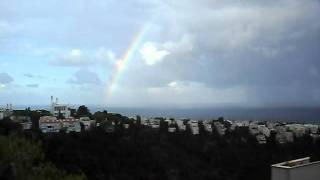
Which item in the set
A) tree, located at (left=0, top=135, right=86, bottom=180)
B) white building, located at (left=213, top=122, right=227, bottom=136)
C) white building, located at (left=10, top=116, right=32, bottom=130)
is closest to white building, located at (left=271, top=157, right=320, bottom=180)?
tree, located at (left=0, top=135, right=86, bottom=180)

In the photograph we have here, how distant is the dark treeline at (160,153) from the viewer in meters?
24.0

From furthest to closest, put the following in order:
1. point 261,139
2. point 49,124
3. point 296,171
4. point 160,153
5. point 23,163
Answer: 1. point 261,139
2. point 49,124
3. point 160,153
4. point 23,163
5. point 296,171

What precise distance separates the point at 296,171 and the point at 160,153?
23346 millimetres

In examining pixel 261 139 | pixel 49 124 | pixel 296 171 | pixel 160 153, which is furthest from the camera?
pixel 261 139

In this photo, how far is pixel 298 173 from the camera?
590 cm

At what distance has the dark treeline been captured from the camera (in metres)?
24.0

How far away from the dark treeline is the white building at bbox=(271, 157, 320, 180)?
16.7 meters

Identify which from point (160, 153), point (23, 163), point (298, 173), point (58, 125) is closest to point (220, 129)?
point (160, 153)

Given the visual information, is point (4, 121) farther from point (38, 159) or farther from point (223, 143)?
point (223, 143)

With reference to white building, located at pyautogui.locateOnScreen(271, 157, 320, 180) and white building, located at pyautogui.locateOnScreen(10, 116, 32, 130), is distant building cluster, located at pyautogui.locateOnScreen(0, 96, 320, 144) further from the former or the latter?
white building, located at pyautogui.locateOnScreen(271, 157, 320, 180)

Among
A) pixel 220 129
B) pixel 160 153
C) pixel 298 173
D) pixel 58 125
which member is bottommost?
pixel 160 153

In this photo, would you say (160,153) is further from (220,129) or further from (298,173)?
(298,173)

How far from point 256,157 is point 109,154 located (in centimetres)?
1002

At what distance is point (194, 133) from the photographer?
36500 mm
